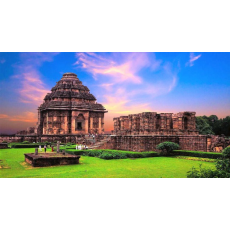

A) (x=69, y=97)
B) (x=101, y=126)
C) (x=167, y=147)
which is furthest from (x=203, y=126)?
(x=69, y=97)

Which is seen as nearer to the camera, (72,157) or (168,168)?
(168,168)

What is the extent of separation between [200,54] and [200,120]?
55.6 ft

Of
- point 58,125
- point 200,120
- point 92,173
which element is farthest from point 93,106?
point 92,173

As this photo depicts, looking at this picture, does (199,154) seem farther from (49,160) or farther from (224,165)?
(49,160)

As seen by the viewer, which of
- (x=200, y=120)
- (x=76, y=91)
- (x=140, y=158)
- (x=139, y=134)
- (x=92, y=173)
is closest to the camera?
(x=92, y=173)

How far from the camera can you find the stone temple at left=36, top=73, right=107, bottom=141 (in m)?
26.0

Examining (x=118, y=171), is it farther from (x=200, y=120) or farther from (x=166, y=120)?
(x=200, y=120)

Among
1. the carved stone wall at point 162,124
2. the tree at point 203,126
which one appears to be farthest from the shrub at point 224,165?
the tree at point 203,126

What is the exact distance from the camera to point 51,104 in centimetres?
2577

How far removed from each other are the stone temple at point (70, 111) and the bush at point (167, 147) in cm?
1296

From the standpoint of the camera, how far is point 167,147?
13766mm

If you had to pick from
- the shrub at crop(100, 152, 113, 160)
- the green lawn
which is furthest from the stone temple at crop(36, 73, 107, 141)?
the green lawn

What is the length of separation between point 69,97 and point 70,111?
147cm

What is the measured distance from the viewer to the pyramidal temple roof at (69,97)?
26.2 metres
